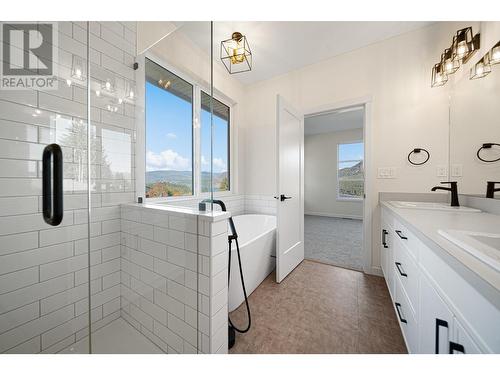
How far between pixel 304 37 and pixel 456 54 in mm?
1347

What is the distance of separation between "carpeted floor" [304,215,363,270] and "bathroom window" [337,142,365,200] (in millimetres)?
1192

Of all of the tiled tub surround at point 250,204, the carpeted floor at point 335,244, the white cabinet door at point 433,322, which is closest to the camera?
the white cabinet door at point 433,322

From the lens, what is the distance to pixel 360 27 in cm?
193

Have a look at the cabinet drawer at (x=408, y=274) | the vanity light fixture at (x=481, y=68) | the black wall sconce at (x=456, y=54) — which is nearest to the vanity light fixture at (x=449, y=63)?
the black wall sconce at (x=456, y=54)

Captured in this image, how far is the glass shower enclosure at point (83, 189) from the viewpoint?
104 cm

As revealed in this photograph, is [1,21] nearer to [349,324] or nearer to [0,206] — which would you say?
[0,206]

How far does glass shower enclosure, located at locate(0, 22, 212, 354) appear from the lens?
1044 mm

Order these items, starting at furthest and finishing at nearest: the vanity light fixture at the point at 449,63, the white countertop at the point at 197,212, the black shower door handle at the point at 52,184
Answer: the vanity light fixture at the point at 449,63 → the white countertop at the point at 197,212 → the black shower door handle at the point at 52,184

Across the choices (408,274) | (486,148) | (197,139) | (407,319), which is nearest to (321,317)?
(407,319)

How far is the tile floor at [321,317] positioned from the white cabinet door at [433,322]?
20.5 inches

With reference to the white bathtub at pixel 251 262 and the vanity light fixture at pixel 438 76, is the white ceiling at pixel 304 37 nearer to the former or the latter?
the vanity light fixture at pixel 438 76

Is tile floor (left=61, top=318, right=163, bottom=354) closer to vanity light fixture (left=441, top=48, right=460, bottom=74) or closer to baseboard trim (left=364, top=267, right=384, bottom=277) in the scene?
baseboard trim (left=364, top=267, right=384, bottom=277)

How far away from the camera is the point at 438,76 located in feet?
5.85

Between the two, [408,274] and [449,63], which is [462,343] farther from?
[449,63]
